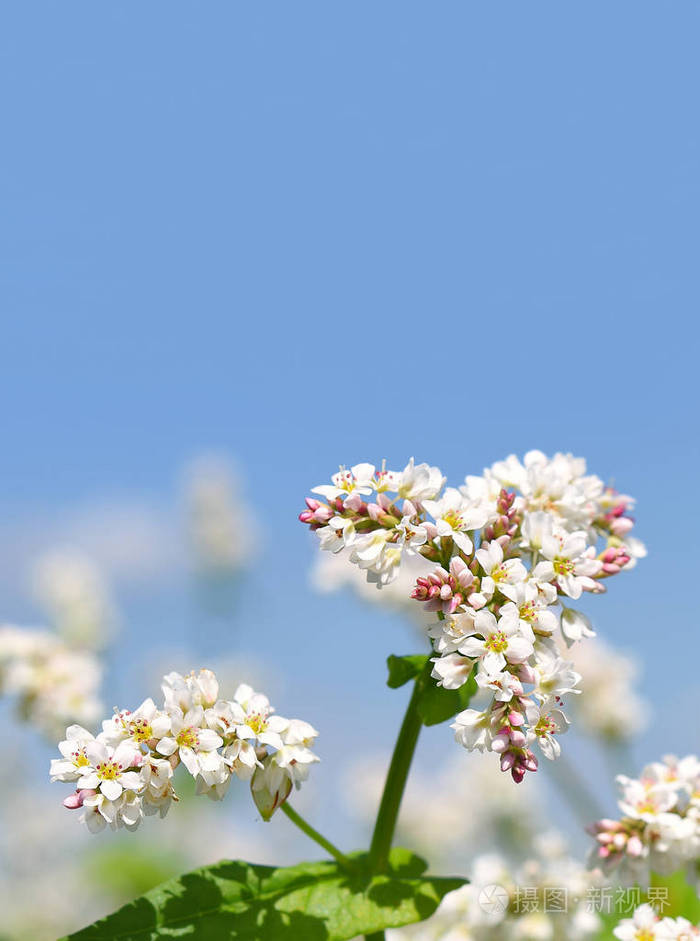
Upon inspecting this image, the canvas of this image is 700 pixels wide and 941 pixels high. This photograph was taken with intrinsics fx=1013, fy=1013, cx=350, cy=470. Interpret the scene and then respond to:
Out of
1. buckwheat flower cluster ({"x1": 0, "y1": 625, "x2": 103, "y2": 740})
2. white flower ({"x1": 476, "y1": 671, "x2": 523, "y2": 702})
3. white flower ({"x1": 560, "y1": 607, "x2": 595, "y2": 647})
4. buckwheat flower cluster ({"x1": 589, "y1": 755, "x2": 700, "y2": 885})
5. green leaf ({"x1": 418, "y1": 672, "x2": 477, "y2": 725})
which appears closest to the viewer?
white flower ({"x1": 476, "y1": 671, "x2": 523, "y2": 702})

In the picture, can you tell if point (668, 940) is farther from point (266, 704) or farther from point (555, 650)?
point (266, 704)

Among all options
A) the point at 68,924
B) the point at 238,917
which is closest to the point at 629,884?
the point at 238,917

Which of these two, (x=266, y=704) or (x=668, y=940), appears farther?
(x=668, y=940)

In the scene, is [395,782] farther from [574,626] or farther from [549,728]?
[574,626]

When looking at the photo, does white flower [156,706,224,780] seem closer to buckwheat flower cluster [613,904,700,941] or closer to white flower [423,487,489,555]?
white flower [423,487,489,555]

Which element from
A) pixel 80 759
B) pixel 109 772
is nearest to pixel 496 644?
pixel 109 772

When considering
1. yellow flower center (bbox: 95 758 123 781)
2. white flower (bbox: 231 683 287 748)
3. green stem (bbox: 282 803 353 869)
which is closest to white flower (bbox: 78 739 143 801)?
yellow flower center (bbox: 95 758 123 781)

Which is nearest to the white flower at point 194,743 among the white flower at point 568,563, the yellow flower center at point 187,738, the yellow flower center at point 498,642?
the yellow flower center at point 187,738
